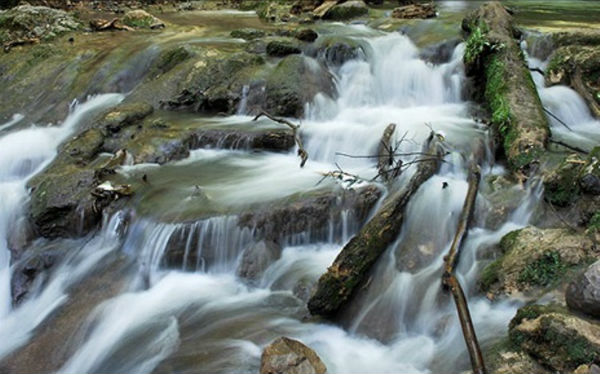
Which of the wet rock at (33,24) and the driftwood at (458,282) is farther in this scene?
the wet rock at (33,24)

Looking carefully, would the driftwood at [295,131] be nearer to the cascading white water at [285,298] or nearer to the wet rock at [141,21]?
the cascading white water at [285,298]

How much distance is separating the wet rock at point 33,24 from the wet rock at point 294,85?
754 cm

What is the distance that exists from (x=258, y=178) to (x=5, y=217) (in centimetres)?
372

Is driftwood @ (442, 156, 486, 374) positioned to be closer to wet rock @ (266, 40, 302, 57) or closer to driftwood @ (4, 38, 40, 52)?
wet rock @ (266, 40, 302, 57)

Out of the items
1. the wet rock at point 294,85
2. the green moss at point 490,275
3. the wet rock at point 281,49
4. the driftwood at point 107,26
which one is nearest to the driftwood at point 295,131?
the wet rock at point 294,85

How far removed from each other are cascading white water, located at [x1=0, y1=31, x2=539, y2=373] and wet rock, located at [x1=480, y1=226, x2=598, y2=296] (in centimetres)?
23

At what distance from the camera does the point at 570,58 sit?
910cm

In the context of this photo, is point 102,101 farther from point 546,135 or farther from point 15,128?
point 546,135

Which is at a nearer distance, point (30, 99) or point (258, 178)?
point (258, 178)

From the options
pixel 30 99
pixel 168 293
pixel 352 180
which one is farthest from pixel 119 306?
pixel 30 99

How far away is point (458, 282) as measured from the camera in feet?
15.0

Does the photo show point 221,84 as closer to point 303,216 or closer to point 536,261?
point 303,216

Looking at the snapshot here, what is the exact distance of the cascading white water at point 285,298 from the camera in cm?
451

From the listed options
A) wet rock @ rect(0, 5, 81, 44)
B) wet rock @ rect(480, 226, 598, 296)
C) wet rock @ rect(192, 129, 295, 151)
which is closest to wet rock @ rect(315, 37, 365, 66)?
wet rock @ rect(192, 129, 295, 151)
